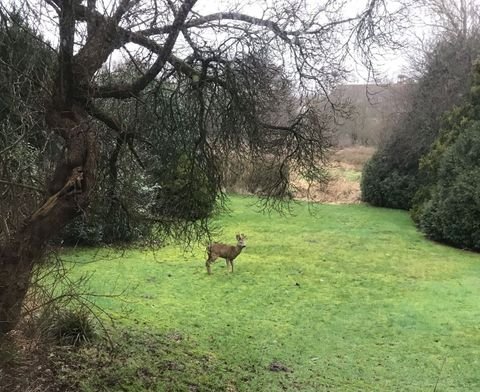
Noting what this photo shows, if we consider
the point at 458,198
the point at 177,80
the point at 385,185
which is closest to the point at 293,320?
the point at 177,80

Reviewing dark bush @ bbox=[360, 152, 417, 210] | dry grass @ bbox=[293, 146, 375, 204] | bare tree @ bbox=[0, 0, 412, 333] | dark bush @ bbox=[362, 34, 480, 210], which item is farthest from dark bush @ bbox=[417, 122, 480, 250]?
bare tree @ bbox=[0, 0, 412, 333]

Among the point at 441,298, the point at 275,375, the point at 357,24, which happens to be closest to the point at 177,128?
the point at 357,24

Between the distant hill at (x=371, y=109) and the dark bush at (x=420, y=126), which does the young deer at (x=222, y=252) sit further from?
the dark bush at (x=420, y=126)

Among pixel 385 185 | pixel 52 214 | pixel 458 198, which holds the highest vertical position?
pixel 52 214

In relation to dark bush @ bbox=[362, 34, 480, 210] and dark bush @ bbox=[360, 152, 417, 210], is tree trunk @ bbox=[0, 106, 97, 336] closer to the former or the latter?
dark bush @ bbox=[362, 34, 480, 210]

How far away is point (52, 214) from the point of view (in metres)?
3.64

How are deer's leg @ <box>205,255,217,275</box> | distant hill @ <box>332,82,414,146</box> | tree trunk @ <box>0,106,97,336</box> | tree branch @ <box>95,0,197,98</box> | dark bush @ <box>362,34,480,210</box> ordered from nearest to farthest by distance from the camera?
tree trunk @ <box>0,106,97,336</box> → tree branch @ <box>95,0,197,98</box> → distant hill @ <box>332,82,414,146</box> → deer's leg @ <box>205,255,217,275</box> → dark bush @ <box>362,34,480,210</box>

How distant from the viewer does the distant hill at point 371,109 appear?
589 centimetres

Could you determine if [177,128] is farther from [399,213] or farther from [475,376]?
[399,213]

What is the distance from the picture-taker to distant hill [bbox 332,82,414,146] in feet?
19.3

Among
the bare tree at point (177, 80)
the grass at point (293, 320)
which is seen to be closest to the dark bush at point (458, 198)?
the grass at point (293, 320)

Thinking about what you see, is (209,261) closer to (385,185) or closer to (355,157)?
(385,185)

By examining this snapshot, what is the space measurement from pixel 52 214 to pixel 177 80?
1693mm

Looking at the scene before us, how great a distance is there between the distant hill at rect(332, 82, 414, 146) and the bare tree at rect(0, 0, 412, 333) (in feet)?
1.37
